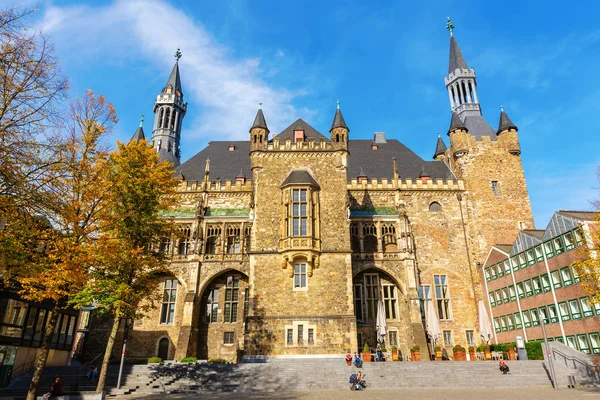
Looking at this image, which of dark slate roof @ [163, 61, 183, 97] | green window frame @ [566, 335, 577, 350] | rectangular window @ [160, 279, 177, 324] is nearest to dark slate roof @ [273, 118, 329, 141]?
rectangular window @ [160, 279, 177, 324]

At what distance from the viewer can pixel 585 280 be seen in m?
20.0

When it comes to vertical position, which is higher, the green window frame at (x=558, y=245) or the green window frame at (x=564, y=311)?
the green window frame at (x=558, y=245)

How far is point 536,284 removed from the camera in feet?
86.0

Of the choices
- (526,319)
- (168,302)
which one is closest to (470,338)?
(526,319)

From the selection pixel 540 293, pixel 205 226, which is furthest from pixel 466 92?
pixel 205 226

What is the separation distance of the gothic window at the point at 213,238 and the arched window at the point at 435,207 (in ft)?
56.7

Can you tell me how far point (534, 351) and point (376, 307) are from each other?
9.82 m

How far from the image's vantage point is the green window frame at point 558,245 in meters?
24.3

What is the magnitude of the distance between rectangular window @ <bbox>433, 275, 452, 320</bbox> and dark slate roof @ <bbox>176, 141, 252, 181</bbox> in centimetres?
1787

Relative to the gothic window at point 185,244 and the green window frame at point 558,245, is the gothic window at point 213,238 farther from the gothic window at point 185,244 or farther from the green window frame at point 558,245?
the green window frame at point 558,245

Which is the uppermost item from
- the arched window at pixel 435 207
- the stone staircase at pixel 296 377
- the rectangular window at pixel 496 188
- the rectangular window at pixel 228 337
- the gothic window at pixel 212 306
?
the rectangular window at pixel 496 188

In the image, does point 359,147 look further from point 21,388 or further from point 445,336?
point 21,388

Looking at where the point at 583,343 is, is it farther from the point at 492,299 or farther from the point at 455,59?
the point at 455,59

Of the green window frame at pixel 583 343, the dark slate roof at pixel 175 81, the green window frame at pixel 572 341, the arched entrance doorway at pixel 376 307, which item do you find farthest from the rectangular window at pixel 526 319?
the dark slate roof at pixel 175 81
